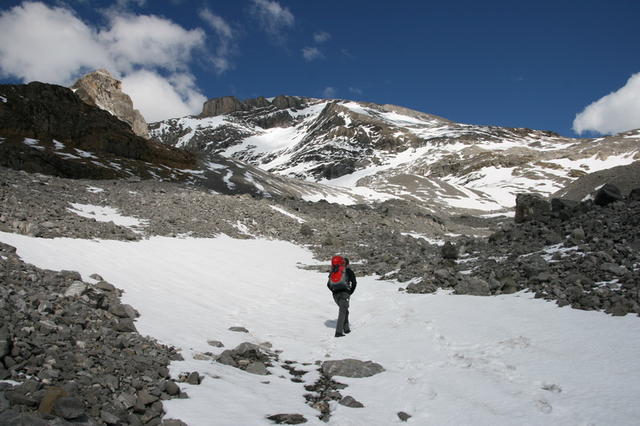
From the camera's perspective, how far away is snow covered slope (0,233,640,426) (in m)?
5.53

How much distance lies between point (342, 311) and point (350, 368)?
2.69 meters

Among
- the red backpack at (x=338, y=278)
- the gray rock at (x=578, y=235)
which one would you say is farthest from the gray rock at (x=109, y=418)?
the gray rock at (x=578, y=235)

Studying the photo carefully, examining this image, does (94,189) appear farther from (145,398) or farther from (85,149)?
(85,149)

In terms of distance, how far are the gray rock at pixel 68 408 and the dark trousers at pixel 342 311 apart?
647 cm

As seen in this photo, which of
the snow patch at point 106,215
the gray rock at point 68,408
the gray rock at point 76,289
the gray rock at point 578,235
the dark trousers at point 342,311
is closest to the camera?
the gray rock at point 68,408

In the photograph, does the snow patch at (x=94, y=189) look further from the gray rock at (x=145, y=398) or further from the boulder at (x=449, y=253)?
the gray rock at (x=145, y=398)

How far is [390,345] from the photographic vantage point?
29.5 ft

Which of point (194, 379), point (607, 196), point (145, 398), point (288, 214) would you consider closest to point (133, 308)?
point (194, 379)

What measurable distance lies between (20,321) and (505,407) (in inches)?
265

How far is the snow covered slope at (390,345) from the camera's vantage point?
553cm

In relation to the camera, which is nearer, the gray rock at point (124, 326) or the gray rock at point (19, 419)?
the gray rock at point (19, 419)

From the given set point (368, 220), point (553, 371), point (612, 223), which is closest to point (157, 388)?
point (553, 371)

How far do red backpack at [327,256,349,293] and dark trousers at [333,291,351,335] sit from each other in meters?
0.14

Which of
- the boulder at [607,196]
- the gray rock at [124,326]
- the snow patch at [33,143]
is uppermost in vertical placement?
the snow patch at [33,143]
